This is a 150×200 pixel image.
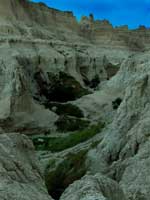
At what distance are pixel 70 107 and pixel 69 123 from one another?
5.97 m

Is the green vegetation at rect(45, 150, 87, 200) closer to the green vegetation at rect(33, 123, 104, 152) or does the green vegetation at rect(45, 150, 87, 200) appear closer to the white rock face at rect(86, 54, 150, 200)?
the white rock face at rect(86, 54, 150, 200)

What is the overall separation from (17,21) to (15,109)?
139 feet

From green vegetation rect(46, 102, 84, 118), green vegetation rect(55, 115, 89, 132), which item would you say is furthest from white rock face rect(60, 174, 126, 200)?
green vegetation rect(46, 102, 84, 118)

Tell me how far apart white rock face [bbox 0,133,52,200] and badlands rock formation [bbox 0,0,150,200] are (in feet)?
0.05

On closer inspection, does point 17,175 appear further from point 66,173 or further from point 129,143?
point 66,173

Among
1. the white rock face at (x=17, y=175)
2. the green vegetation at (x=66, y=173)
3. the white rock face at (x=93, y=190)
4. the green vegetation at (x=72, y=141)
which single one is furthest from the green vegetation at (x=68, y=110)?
the white rock face at (x=93, y=190)

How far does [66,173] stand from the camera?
811 inches

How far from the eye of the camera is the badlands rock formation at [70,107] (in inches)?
293

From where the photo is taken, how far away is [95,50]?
3371 inches

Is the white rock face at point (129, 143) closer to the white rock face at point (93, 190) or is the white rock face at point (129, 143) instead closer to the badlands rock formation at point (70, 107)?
the badlands rock formation at point (70, 107)

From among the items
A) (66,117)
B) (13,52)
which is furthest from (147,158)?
(13,52)

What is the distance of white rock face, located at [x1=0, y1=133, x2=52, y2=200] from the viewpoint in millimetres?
5426

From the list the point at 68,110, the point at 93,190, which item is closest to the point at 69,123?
the point at 68,110

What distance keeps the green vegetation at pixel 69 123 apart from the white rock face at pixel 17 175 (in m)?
33.6
